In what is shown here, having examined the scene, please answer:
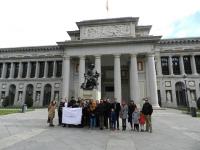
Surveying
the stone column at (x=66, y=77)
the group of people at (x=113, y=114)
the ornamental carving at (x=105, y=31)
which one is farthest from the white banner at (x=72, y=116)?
the ornamental carving at (x=105, y=31)

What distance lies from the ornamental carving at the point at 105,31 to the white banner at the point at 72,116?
27.6 m

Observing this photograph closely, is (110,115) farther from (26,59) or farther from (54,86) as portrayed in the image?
(26,59)

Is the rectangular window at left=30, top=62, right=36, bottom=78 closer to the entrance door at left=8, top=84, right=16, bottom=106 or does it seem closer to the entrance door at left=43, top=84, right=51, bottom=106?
the entrance door at left=43, top=84, right=51, bottom=106

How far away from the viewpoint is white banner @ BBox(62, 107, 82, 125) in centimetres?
1311

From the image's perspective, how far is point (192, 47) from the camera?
45781mm

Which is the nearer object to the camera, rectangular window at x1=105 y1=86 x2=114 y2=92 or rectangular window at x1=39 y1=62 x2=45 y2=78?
rectangular window at x1=105 y1=86 x2=114 y2=92

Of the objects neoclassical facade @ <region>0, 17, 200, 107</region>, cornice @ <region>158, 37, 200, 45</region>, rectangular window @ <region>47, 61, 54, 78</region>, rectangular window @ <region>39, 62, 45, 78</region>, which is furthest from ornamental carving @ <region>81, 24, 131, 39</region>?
rectangular window @ <region>39, 62, 45, 78</region>

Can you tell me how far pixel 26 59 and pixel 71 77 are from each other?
65.9 feet

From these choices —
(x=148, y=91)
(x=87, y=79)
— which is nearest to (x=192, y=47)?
(x=148, y=91)

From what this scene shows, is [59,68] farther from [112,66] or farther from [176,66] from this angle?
[176,66]

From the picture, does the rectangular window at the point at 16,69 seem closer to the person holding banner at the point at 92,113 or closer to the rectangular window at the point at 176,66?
the rectangular window at the point at 176,66

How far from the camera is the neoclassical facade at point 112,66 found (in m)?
36.5

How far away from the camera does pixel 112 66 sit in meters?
44.4

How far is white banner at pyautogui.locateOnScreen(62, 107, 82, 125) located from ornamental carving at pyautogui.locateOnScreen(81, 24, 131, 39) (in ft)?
90.7
